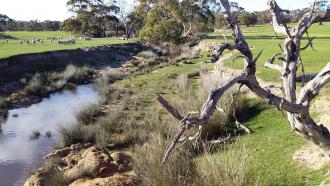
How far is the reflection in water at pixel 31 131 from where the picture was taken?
589 inches

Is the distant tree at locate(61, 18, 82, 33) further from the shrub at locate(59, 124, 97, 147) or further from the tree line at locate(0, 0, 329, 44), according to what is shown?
the shrub at locate(59, 124, 97, 147)

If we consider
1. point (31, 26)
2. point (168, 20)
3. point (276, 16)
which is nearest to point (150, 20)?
point (168, 20)

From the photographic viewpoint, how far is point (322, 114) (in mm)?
11891

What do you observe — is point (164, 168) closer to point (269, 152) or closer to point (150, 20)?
point (269, 152)

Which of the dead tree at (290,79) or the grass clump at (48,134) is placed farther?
the grass clump at (48,134)

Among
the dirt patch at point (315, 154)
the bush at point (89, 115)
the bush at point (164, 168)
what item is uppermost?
the dirt patch at point (315, 154)

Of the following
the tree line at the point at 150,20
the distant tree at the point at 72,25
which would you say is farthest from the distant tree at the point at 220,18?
the distant tree at the point at 72,25

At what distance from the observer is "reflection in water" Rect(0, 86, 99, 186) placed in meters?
15.0

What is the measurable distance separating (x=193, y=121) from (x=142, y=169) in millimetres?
5040

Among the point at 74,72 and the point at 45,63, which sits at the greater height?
the point at 45,63

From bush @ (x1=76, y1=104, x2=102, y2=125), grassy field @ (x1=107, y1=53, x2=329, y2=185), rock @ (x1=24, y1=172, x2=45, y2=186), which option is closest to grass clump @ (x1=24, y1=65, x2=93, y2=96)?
bush @ (x1=76, y1=104, x2=102, y2=125)

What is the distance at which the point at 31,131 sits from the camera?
19.9 meters

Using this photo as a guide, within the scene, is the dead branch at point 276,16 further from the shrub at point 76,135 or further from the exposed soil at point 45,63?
the exposed soil at point 45,63

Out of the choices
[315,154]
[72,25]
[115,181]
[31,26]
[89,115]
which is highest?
[315,154]
